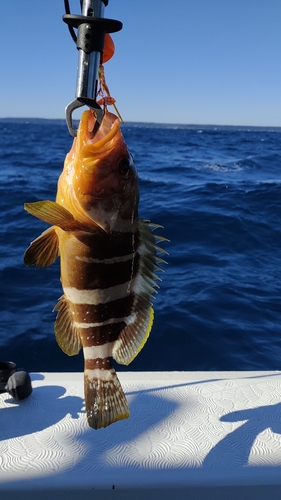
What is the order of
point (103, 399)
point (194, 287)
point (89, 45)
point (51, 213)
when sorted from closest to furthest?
1. point (89, 45)
2. point (51, 213)
3. point (103, 399)
4. point (194, 287)

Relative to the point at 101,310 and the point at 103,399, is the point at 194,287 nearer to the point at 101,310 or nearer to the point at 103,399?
the point at 103,399

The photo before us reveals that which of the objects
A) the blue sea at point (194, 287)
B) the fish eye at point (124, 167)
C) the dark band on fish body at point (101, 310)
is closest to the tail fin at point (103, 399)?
the dark band on fish body at point (101, 310)

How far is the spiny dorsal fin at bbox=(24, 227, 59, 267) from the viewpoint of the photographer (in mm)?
1986

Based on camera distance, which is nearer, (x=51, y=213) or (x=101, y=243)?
(x=51, y=213)

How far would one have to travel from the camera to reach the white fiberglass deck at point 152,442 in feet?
8.48

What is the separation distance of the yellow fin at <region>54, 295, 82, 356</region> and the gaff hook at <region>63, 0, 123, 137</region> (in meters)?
0.94

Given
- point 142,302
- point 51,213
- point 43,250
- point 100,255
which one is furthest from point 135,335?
point 51,213

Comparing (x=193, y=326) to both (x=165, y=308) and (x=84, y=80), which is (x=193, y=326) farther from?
(x=84, y=80)

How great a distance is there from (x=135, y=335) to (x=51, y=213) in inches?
30.6

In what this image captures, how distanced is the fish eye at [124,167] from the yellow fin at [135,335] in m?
0.60

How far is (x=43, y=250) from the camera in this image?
2031 mm

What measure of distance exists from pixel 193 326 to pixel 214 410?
2996 mm

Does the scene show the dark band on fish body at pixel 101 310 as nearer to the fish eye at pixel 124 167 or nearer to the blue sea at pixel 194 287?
the fish eye at pixel 124 167

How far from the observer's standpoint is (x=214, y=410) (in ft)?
11.2
